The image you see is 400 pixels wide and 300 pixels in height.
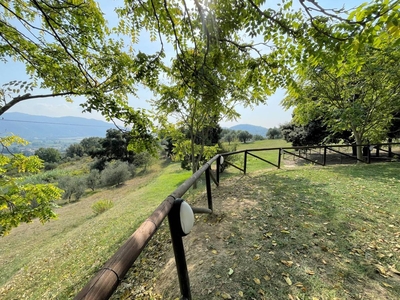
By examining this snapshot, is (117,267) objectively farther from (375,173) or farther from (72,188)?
(72,188)

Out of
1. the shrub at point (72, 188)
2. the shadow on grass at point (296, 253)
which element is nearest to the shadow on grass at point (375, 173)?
the shadow on grass at point (296, 253)

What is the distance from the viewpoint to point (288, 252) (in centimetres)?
228

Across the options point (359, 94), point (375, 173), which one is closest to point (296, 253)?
point (375, 173)

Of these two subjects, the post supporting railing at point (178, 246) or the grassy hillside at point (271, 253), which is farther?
the grassy hillside at point (271, 253)

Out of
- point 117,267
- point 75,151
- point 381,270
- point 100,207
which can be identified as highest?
point 117,267

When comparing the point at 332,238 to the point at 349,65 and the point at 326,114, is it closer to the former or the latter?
the point at 349,65

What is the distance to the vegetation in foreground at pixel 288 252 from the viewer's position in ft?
5.91

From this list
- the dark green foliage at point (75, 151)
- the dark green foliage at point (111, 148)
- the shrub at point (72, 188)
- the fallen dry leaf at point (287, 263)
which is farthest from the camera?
the dark green foliage at point (75, 151)

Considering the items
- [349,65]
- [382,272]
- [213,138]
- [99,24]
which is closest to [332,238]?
[382,272]

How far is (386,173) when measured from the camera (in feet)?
19.9

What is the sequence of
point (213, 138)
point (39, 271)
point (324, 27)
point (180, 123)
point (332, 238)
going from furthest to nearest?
point (213, 138) → point (180, 123) → point (39, 271) → point (332, 238) → point (324, 27)

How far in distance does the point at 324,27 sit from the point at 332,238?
2550mm

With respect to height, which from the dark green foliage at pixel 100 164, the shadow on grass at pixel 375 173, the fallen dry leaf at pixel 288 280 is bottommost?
the dark green foliage at pixel 100 164

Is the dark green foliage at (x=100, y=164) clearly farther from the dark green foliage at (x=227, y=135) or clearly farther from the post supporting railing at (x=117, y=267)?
the post supporting railing at (x=117, y=267)
